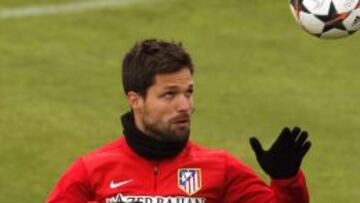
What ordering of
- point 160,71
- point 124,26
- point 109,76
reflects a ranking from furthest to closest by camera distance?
point 124,26 → point 109,76 → point 160,71

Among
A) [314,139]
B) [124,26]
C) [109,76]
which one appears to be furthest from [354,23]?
[124,26]

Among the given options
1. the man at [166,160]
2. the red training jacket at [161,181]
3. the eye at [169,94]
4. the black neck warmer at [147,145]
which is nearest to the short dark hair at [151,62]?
the man at [166,160]

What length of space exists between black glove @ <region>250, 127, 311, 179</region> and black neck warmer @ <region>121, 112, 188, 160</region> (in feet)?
1.60

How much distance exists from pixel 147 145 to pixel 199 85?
24.3 feet

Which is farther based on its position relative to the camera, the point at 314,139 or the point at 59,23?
the point at 59,23

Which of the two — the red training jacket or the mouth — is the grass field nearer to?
the red training jacket

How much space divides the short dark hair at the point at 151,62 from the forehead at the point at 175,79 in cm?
2

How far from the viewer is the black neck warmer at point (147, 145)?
771cm

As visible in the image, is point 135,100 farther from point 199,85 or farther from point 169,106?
point 199,85

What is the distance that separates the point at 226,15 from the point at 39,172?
5027 mm

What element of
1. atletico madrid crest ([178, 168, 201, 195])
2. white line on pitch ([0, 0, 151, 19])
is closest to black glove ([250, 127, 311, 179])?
atletico madrid crest ([178, 168, 201, 195])

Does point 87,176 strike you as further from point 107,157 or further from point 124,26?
point 124,26

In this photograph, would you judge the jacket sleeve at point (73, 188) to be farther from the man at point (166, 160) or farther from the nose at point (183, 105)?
the nose at point (183, 105)

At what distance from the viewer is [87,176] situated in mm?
7781
